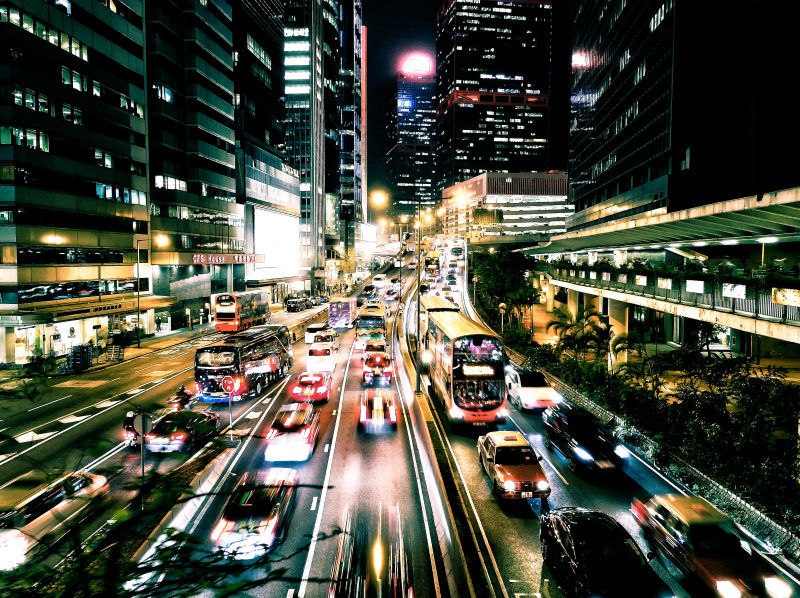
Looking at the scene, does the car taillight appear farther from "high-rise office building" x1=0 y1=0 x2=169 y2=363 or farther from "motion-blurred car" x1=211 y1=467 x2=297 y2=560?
"high-rise office building" x1=0 y1=0 x2=169 y2=363

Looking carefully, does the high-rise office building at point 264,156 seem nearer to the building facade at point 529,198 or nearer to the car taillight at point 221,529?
the car taillight at point 221,529

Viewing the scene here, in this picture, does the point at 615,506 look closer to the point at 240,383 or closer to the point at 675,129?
the point at 240,383

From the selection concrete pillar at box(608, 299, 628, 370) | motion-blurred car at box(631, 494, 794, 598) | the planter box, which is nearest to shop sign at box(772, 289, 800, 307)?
the planter box

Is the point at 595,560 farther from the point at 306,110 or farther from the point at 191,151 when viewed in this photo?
the point at 306,110

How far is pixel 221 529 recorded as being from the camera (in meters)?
12.5

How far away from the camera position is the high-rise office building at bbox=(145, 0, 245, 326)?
51312 mm

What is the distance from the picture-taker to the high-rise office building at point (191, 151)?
168 feet

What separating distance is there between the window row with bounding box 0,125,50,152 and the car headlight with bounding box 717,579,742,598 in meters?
44.8

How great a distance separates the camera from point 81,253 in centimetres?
3841

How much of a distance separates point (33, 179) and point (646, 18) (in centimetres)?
6857

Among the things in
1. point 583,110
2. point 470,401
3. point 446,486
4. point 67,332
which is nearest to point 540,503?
point 446,486

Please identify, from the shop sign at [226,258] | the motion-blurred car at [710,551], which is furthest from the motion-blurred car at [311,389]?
the shop sign at [226,258]

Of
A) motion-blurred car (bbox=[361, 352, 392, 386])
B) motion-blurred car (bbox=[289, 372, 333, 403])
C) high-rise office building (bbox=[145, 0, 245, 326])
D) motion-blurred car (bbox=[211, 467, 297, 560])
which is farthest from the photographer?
high-rise office building (bbox=[145, 0, 245, 326])

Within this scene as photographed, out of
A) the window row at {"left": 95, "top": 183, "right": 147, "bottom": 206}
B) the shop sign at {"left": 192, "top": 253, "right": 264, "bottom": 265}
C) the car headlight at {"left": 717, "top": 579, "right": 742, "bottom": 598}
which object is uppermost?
the window row at {"left": 95, "top": 183, "right": 147, "bottom": 206}
